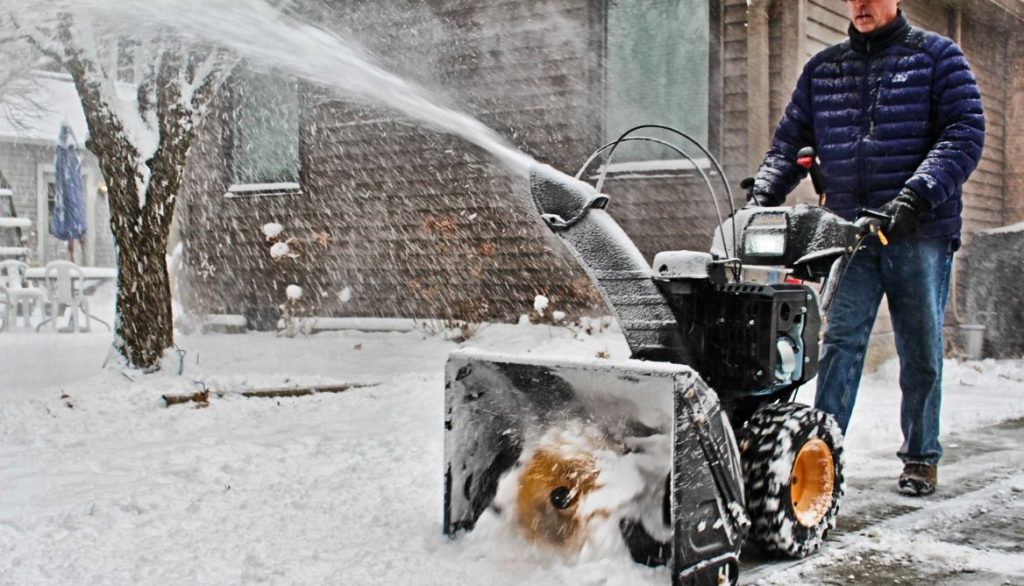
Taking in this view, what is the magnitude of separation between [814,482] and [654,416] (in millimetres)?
804

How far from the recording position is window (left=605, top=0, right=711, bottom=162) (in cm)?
770

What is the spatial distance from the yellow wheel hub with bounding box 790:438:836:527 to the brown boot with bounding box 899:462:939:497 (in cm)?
88

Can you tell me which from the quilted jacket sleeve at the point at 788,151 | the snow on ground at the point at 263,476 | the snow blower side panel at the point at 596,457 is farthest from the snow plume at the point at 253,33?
the snow blower side panel at the point at 596,457

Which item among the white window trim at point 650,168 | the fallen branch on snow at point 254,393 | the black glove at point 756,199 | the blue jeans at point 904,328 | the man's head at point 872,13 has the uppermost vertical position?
the man's head at point 872,13

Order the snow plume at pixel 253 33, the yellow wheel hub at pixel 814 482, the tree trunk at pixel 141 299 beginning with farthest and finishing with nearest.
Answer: the tree trunk at pixel 141 299
the snow plume at pixel 253 33
the yellow wheel hub at pixel 814 482

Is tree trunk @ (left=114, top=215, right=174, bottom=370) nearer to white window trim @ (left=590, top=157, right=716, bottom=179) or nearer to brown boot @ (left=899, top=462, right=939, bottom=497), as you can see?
white window trim @ (left=590, top=157, right=716, bottom=179)

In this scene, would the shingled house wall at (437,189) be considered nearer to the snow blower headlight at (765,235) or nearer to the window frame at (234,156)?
the window frame at (234,156)

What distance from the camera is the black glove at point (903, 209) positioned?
337 cm

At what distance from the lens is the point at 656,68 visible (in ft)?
25.9

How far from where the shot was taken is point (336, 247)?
10234 mm

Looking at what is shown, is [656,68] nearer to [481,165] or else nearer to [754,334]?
[481,165]

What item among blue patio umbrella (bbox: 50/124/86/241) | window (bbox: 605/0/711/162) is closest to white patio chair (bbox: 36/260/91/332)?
blue patio umbrella (bbox: 50/124/86/241)

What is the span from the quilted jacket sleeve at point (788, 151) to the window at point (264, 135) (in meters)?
7.44

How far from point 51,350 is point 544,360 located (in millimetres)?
8397
